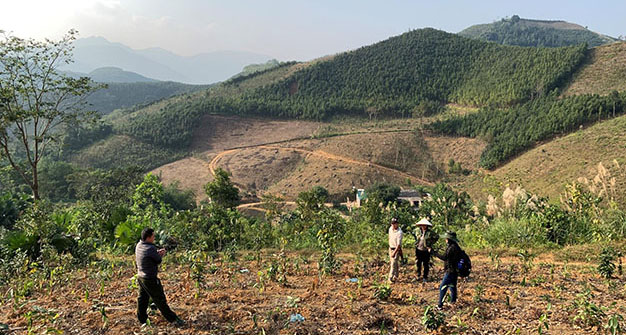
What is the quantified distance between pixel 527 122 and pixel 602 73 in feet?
58.3

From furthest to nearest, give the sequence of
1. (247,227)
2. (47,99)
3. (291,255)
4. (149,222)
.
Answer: (47,99)
(247,227)
(149,222)
(291,255)

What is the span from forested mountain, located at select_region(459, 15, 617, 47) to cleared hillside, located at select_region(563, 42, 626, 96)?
107 meters

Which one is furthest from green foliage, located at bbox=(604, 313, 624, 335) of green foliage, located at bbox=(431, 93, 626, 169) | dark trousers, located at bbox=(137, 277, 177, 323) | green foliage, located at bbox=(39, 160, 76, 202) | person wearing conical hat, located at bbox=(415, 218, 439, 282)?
green foliage, located at bbox=(39, 160, 76, 202)

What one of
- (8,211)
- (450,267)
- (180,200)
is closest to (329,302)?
(450,267)

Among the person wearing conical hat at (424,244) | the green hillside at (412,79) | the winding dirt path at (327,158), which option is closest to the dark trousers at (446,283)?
the person wearing conical hat at (424,244)

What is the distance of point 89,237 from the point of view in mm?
9250

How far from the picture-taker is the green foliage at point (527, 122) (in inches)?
1270

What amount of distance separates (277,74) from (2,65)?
202 feet

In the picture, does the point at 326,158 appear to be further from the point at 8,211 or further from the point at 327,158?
the point at 8,211

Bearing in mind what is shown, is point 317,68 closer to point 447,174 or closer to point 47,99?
point 447,174

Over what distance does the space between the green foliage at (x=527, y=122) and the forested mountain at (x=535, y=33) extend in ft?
403

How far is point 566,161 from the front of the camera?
26391 millimetres

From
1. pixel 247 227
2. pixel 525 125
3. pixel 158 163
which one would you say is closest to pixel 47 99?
pixel 247 227

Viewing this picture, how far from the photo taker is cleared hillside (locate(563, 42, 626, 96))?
41562 millimetres
